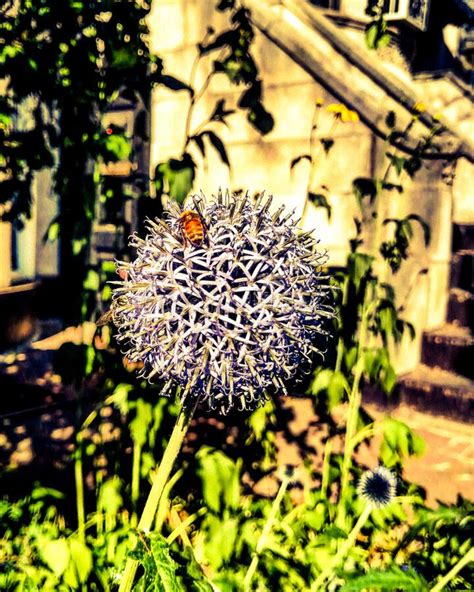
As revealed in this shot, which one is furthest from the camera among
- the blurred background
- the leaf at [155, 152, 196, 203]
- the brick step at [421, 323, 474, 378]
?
the brick step at [421, 323, 474, 378]

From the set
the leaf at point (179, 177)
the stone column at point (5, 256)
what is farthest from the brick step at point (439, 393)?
the stone column at point (5, 256)

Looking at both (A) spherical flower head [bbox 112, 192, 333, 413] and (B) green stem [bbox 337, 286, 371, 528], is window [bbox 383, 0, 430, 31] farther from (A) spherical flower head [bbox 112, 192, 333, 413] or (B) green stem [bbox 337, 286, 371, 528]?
(A) spherical flower head [bbox 112, 192, 333, 413]

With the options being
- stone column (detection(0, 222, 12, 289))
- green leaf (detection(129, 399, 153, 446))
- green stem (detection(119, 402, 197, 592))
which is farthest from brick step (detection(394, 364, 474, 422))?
stone column (detection(0, 222, 12, 289))

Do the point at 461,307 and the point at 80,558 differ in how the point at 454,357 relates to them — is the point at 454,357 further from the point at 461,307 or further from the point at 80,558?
the point at 80,558

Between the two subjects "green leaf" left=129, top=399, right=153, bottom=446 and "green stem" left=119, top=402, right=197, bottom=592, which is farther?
"green leaf" left=129, top=399, right=153, bottom=446

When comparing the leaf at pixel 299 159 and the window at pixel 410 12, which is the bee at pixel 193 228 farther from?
the window at pixel 410 12
